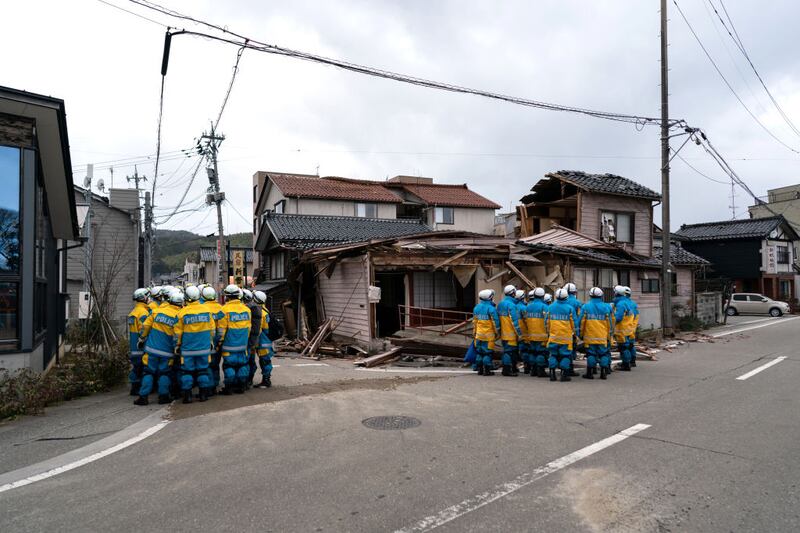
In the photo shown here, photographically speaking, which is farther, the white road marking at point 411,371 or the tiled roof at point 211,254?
the tiled roof at point 211,254

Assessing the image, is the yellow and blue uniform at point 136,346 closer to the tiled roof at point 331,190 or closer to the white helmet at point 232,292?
the white helmet at point 232,292

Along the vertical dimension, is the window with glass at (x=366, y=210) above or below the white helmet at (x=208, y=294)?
above

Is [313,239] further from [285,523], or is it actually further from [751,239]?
[751,239]

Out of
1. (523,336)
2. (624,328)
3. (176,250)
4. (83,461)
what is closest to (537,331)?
(523,336)

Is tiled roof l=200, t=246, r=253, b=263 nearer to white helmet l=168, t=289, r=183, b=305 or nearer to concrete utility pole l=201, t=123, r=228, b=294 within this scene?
concrete utility pole l=201, t=123, r=228, b=294

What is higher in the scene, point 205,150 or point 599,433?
point 205,150

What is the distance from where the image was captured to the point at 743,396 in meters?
8.05

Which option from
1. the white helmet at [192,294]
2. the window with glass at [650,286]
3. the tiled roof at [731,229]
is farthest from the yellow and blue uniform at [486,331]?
the tiled roof at [731,229]

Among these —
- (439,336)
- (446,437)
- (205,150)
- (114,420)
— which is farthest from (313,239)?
(446,437)

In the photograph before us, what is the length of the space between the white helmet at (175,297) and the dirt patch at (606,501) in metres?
5.97

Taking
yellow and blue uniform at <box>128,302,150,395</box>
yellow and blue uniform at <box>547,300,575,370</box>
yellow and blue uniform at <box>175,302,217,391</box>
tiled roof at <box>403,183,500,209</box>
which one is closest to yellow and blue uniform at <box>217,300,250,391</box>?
yellow and blue uniform at <box>175,302,217,391</box>

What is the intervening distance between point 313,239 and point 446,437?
18.1 m

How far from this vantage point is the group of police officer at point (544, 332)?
9758mm

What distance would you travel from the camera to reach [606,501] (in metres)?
4.03
